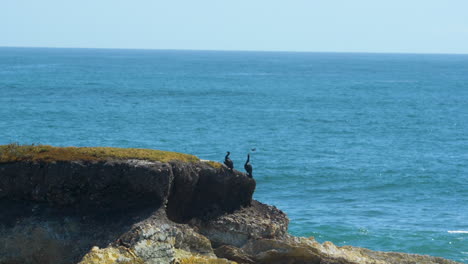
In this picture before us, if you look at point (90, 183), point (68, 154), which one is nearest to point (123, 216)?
point (90, 183)

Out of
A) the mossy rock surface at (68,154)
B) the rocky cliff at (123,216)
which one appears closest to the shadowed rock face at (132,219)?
the rocky cliff at (123,216)

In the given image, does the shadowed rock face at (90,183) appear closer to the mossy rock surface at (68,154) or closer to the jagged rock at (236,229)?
the mossy rock surface at (68,154)

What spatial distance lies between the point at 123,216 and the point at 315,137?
62167mm

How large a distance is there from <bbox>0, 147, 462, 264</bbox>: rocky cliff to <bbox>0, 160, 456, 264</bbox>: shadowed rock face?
0.12 ft

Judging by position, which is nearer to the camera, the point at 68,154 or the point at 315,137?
the point at 68,154

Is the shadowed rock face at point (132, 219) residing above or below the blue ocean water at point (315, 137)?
above

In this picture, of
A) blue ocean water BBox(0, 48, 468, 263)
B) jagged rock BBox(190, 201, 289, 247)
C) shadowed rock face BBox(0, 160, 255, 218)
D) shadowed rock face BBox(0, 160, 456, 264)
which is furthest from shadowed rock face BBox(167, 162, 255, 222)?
blue ocean water BBox(0, 48, 468, 263)

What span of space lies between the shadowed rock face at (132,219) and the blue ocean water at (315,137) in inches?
628

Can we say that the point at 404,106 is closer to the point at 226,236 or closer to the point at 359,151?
the point at 359,151

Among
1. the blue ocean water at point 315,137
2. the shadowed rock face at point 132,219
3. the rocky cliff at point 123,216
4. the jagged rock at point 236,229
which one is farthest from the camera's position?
the blue ocean water at point 315,137

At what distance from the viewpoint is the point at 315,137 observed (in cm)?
8562

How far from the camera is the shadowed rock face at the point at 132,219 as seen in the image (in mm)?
24297

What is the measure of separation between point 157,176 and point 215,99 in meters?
105

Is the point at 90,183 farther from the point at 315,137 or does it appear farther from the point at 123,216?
the point at 315,137
